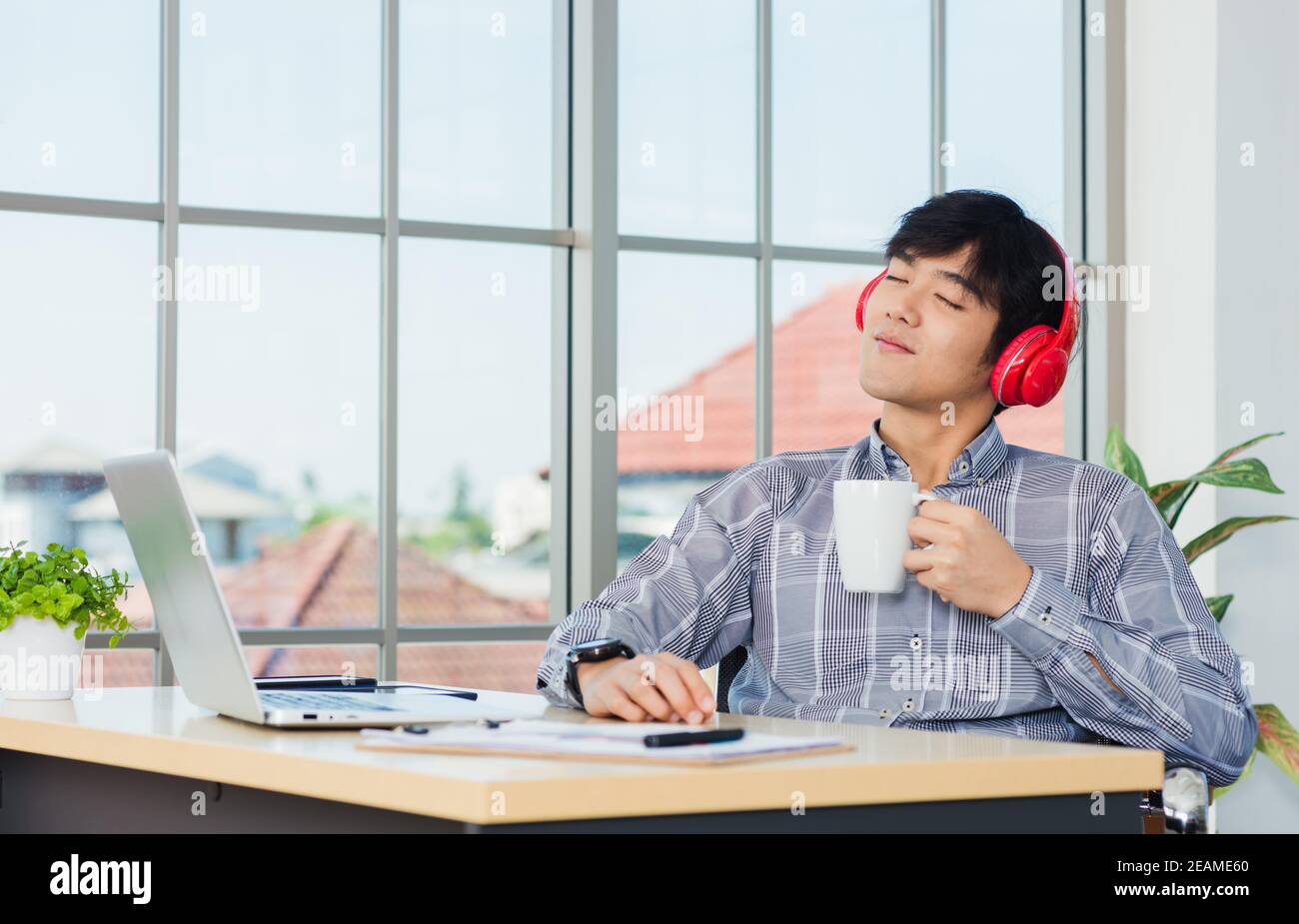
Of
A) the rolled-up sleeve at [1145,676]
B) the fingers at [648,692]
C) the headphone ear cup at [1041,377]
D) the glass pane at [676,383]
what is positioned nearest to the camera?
the fingers at [648,692]

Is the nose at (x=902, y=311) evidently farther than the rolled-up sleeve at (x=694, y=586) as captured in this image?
Yes

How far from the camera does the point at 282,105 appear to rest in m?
3.90

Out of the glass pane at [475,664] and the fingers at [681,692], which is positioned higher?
the fingers at [681,692]

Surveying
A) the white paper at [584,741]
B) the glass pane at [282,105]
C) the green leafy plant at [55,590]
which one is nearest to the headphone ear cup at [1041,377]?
the white paper at [584,741]

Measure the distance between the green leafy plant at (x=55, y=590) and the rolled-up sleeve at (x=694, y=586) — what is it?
2.07 ft

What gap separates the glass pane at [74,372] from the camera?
143 inches

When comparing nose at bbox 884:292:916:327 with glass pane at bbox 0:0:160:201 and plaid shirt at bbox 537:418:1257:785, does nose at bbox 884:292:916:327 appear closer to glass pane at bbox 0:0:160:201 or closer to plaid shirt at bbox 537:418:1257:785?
plaid shirt at bbox 537:418:1257:785

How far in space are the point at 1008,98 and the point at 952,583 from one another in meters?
3.35

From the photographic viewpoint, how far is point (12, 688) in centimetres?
196

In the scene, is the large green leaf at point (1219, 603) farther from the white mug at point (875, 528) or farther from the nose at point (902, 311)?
the white mug at point (875, 528)

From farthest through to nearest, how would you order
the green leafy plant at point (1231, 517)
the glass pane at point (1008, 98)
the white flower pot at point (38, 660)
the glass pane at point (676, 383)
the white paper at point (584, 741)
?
the glass pane at point (1008, 98) → the glass pane at point (676, 383) → the green leafy plant at point (1231, 517) → the white flower pot at point (38, 660) → the white paper at point (584, 741)

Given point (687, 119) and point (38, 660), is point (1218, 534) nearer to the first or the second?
point (687, 119)
